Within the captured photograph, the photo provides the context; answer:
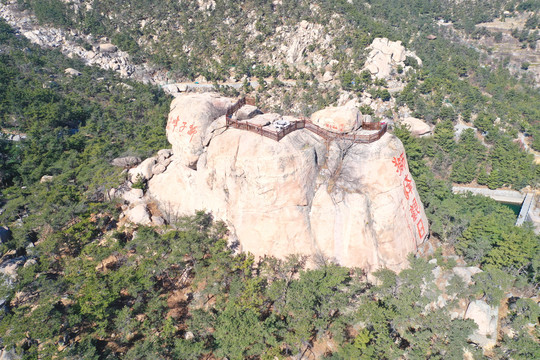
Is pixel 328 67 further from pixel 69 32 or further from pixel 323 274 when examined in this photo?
pixel 69 32

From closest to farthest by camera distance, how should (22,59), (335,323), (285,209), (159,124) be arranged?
1. (335,323)
2. (285,209)
3. (159,124)
4. (22,59)

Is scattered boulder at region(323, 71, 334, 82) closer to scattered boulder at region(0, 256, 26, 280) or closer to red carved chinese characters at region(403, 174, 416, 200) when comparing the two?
red carved chinese characters at region(403, 174, 416, 200)

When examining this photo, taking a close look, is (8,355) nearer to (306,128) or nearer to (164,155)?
(164,155)

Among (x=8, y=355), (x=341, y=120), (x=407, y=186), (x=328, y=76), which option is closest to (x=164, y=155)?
(x=341, y=120)

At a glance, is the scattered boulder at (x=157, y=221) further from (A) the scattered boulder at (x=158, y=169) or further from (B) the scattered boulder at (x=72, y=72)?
(B) the scattered boulder at (x=72, y=72)

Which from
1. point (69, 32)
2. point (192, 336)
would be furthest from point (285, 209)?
point (69, 32)

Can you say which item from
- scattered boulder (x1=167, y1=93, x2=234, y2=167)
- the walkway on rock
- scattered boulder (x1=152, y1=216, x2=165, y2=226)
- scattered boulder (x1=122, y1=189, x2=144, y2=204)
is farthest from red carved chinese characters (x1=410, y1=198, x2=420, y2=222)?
scattered boulder (x1=122, y1=189, x2=144, y2=204)
